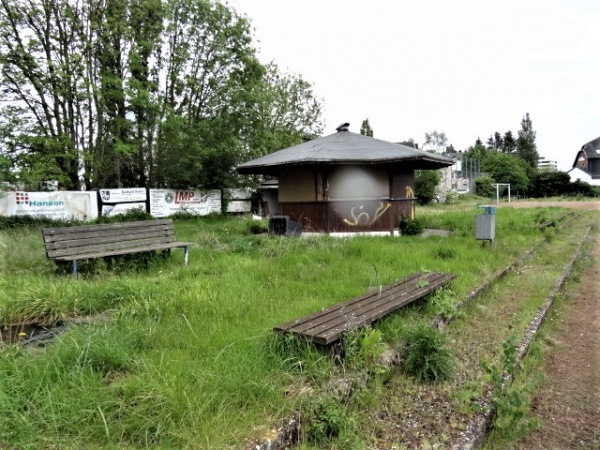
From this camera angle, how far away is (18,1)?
49.5 ft

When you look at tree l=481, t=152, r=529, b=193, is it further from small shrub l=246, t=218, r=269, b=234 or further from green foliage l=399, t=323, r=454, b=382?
green foliage l=399, t=323, r=454, b=382

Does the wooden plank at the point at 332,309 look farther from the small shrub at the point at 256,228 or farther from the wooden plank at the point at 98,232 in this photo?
the small shrub at the point at 256,228

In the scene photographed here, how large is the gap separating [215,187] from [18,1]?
11162mm

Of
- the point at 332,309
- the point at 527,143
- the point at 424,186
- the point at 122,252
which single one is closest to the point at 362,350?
the point at 332,309

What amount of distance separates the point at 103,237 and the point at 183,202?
13.5 m

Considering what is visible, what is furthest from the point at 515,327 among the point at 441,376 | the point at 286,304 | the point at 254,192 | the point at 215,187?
the point at 254,192

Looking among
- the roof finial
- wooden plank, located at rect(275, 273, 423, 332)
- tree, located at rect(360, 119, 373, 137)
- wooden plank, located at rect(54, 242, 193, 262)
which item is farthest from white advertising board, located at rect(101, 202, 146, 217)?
tree, located at rect(360, 119, 373, 137)

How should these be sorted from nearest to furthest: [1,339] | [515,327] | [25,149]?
[1,339], [515,327], [25,149]

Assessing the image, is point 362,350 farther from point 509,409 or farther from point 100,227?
point 100,227

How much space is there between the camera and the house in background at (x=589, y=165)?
55.3 meters

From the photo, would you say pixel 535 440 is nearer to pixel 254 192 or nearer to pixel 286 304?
pixel 286 304

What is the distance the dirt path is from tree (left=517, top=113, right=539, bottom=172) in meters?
81.5

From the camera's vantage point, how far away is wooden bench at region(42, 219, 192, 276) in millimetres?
5465

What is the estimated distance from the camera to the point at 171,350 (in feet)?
9.30
